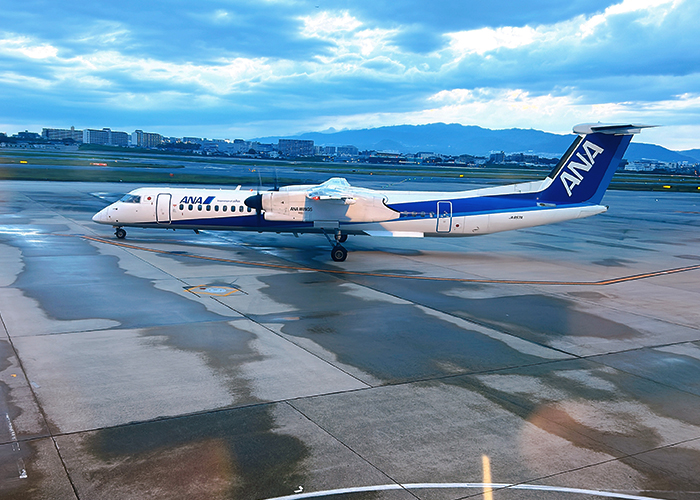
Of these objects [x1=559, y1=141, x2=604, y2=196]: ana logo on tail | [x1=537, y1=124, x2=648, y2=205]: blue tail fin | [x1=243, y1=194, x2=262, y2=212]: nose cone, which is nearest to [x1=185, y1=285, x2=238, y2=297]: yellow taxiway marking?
[x1=243, y1=194, x2=262, y2=212]: nose cone

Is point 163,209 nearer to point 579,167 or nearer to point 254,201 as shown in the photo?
point 254,201

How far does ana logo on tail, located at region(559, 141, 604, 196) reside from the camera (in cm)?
3028

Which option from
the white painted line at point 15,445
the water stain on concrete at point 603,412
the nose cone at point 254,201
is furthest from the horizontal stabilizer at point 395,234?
the white painted line at point 15,445

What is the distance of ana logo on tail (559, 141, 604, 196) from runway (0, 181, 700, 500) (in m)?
5.20

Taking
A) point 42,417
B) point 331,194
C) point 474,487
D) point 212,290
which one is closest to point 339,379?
point 474,487

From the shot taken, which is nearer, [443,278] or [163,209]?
[443,278]

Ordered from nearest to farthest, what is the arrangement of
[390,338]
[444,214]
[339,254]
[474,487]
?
[474,487] → [390,338] → [339,254] → [444,214]

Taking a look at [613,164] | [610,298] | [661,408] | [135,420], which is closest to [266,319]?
[135,420]

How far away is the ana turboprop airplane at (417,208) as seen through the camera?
3095 cm

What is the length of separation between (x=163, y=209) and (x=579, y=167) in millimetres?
23521

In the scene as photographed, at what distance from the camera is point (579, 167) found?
1217 inches

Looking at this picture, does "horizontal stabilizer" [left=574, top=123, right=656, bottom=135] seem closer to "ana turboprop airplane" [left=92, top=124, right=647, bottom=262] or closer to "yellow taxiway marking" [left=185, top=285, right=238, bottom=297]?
"ana turboprop airplane" [left=92, top=124, right=647, bottom=262]

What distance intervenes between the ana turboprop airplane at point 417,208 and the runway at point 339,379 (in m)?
3.24

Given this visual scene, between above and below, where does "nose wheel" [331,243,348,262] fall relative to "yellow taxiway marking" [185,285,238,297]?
above
